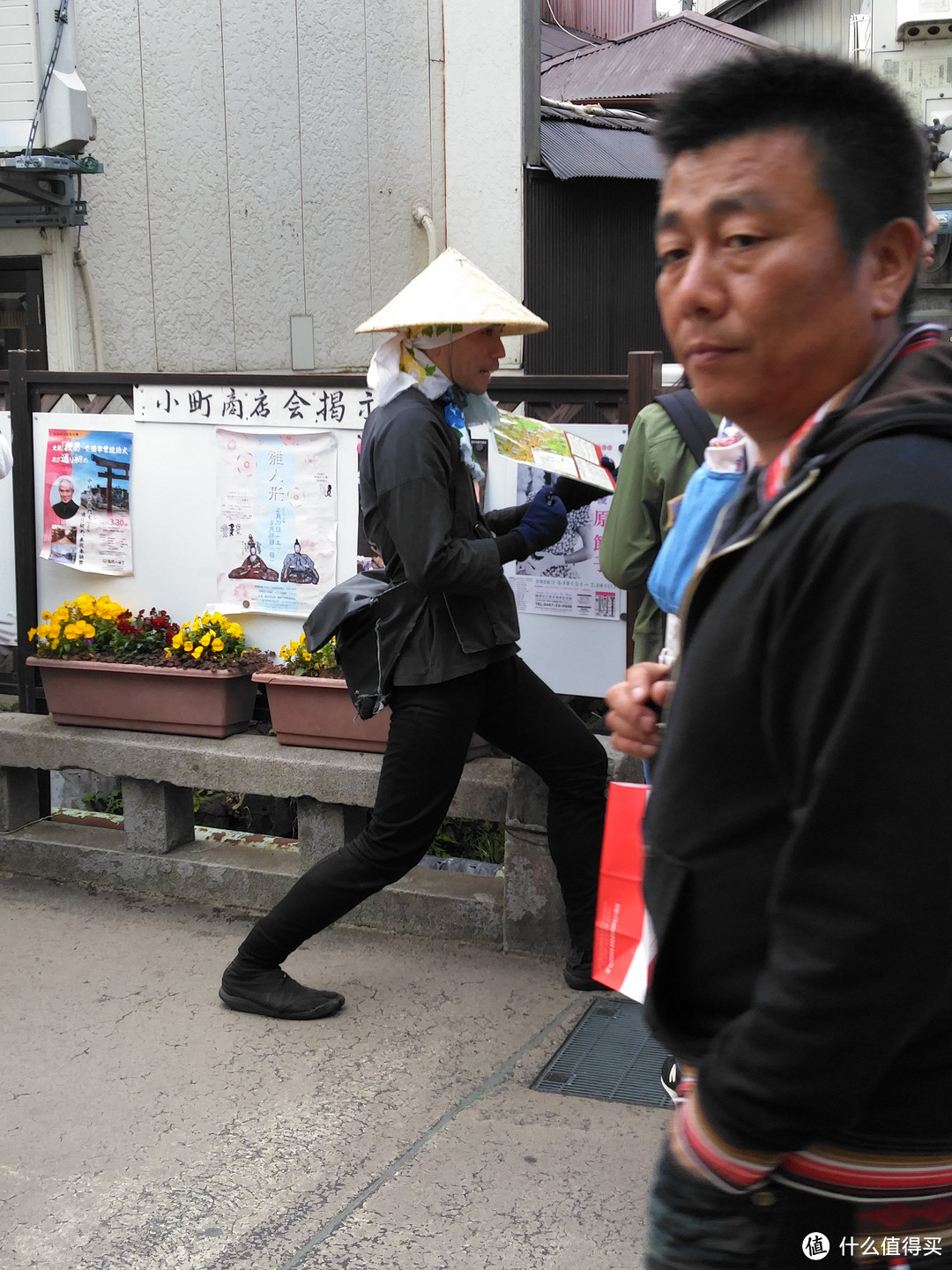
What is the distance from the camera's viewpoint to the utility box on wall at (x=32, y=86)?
7.34m

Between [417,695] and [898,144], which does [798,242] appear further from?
[417,695]

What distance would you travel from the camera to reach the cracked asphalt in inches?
112

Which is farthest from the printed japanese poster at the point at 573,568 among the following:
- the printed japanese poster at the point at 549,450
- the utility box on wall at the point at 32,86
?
the utility box on wall at the point at 32,86

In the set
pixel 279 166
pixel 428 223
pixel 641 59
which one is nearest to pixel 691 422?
pixel 279 166

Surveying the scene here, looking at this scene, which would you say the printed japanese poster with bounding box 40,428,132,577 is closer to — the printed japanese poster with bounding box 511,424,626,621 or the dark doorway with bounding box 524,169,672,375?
the printed japanese poster with bounding box 511,424,626,621

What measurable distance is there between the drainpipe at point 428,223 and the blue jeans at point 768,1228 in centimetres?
859

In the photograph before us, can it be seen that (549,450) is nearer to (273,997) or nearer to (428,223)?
(273,997)

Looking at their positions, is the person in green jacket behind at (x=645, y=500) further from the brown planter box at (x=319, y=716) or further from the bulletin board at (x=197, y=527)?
the brown planter box at (x=319, y=716)

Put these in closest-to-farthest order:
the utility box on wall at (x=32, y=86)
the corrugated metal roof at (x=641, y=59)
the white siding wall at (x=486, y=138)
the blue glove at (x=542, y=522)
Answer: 1. the blue glove at (x=542, y=522)
2. the utility box on wall at (x=32, y=86)
3. the white siding wall at (x=486, y=138)
4. the corrugated metal roof at (x=641, y=59)

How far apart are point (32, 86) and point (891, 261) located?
23.9 feet

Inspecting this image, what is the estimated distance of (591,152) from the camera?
1021cm

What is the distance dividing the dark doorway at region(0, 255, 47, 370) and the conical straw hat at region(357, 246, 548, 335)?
5.07 meters

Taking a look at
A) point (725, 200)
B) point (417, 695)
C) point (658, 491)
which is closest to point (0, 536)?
point (417, 695)

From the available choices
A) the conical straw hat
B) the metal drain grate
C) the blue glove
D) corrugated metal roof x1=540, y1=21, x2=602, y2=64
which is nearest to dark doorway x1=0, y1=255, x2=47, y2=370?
the conical straw hat
